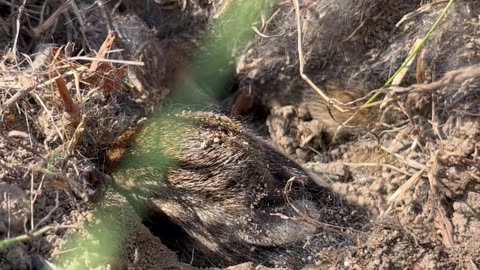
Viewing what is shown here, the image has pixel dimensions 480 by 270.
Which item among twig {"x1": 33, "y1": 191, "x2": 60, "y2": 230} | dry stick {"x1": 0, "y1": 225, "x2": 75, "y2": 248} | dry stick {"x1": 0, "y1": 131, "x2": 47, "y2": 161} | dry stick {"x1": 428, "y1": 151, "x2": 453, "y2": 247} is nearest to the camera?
dry stick {"x1": 0, "y1": 225, "x2": 75, "y2": 248}

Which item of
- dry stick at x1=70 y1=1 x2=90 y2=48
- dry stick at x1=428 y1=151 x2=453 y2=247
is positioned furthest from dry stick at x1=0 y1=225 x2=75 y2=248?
dry stick at x1=428 y1=151 x2=453 y2=247

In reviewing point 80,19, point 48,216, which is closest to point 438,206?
point 48,216

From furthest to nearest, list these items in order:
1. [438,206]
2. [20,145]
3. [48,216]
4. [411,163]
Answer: [411,163], [438,206], [20,145], [48,216]

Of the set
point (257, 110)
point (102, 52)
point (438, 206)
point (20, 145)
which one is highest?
point (102, 52)

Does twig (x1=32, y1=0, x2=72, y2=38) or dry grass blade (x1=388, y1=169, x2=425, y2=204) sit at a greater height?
Answer: twig (x1=32, y1=0, x2=72, y2=38)

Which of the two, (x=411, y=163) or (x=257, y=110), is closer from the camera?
(x=411, y=163)

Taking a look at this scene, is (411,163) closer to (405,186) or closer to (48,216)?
(405,186)

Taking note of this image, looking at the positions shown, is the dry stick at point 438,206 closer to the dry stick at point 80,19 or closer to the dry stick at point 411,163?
the dry stick at point 411,163

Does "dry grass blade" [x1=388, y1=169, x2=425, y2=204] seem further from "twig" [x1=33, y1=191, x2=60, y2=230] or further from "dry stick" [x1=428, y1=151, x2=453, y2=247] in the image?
"twig" [x1=33, y1=191, x2=60, y2=230]

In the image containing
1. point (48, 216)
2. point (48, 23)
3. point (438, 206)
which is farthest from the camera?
point (48, 23)
